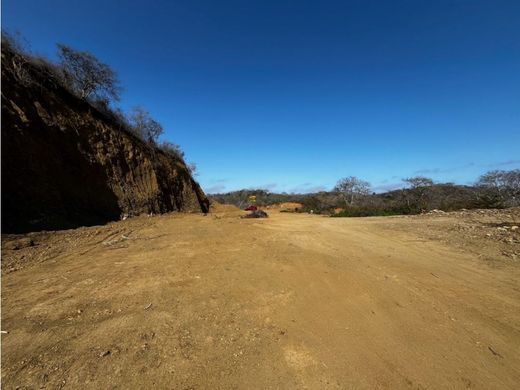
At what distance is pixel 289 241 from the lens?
795 centimetres

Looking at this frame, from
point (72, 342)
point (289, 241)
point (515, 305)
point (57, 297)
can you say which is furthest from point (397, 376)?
point (289, 241)

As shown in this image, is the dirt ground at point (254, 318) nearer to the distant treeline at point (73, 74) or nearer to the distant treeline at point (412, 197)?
the distant treeline at point (73, 74)

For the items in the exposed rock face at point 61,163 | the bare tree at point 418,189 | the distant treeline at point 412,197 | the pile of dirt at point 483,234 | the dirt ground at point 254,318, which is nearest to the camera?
the dirt ground at point 254,318

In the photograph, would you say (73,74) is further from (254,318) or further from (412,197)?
(412,197)

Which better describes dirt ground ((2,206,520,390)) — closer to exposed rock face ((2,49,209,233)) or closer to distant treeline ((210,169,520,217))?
exposed rock face ((2,49,209,233))

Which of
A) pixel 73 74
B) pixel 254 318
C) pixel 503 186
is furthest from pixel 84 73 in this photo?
pixel 503 186

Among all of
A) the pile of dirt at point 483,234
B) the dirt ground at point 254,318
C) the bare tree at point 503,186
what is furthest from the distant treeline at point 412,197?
the dirt ground at point 254,318

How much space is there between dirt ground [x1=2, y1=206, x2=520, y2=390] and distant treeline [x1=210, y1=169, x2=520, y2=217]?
1439 cm

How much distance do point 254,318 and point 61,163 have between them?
365 inches

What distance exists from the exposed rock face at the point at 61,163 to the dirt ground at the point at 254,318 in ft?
6.70

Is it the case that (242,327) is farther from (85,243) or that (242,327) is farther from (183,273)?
(85,243)

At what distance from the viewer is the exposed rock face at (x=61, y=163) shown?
24.9 feet

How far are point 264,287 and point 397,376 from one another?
86.9 inches

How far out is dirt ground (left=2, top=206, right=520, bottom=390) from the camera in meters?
2.50
